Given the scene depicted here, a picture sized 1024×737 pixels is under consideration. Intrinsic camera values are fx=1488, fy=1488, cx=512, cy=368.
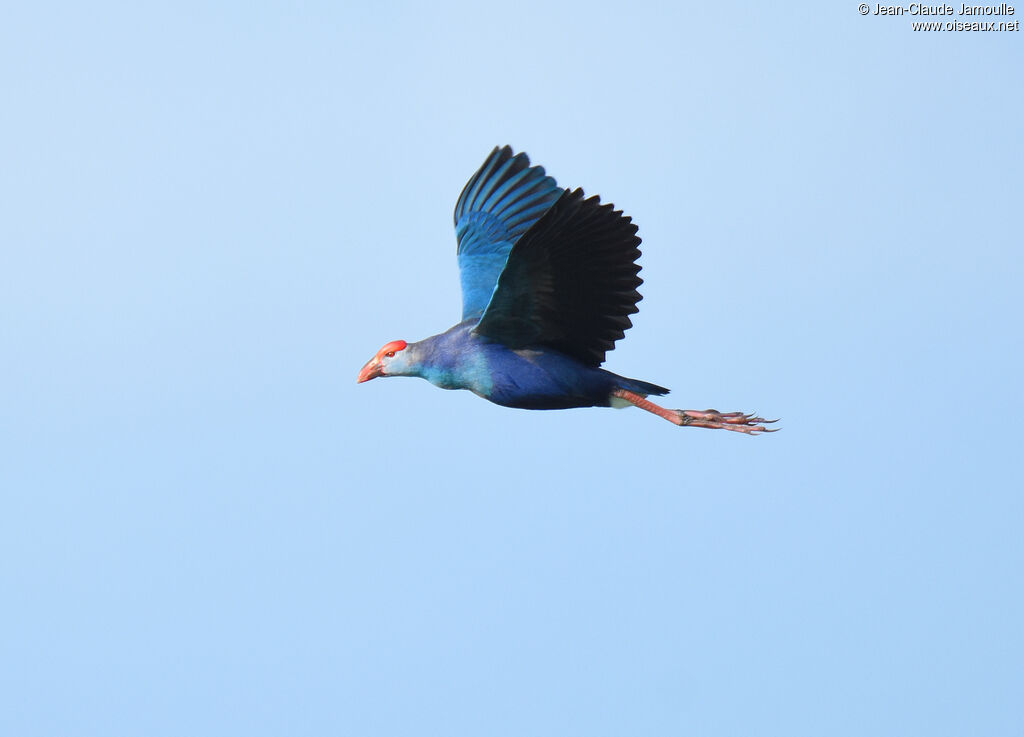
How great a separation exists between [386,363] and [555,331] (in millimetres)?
1684

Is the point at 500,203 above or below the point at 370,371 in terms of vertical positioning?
above

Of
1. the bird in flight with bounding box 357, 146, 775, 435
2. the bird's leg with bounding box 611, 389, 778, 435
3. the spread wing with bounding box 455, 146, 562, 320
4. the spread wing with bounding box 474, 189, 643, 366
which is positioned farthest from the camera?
the spread wing with bounding box 455, 146, 562, 320

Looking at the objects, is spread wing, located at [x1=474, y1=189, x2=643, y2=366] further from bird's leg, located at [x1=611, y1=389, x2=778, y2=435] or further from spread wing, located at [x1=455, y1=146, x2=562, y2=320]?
spread wing, located at [x1=455, y1=146, x2=562, y2=320]

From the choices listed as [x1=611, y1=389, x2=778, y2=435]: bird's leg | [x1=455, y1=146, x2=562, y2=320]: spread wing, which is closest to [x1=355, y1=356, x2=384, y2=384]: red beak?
[x1=455, y1=146, x2=562, y2=320]: spread wing

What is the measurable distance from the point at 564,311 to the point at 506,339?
0.51 m

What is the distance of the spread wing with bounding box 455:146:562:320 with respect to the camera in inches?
508

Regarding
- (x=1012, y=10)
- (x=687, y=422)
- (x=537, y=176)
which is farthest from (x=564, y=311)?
(x=1012, y=10)

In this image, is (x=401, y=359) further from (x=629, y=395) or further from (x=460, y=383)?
(x=629, y=395)

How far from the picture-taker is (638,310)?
10875 millimetres

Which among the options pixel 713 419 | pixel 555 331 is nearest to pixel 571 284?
pixel 555 331

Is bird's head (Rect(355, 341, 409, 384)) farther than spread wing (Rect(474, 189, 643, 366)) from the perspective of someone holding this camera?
Yes

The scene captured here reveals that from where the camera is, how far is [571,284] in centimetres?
1075

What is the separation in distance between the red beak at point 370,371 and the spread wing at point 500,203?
1.28m

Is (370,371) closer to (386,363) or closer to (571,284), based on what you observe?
(386,363)
